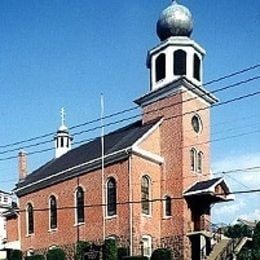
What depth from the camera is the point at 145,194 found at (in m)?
41.5

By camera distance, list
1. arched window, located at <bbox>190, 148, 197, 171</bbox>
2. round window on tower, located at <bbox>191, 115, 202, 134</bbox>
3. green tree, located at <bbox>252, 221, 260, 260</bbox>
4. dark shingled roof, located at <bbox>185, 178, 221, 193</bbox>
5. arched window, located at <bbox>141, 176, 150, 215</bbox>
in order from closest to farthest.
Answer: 1. green tree, located at <bbox>252, 221, 260, 260</bbox>
2. dark shingled roof, located at <bbox>185, 178, 221, 193</bbox>
3. arched window, located at <bbox>141, 176, 150, 215</bbox>
4. arched window, located at <bbox>190, 148, 197, 171</bbox>
5. round window on tower, located at <bbox>191, 115, 202, 134</bbox>

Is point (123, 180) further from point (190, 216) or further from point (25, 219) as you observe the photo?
point (25, 219)

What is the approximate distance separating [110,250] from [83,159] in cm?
956

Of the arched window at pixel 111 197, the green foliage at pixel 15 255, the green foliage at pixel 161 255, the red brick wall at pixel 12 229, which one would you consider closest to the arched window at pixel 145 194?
the arched window at pixel 111 197

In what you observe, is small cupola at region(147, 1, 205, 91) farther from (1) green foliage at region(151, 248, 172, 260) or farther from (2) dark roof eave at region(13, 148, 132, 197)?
(1) green foliage at region(151, 248, 172, 260)

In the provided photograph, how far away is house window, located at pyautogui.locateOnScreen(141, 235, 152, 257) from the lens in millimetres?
40159

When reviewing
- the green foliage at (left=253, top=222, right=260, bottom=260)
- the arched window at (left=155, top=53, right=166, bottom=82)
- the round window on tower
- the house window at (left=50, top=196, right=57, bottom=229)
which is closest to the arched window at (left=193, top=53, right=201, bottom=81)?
the arched window at (left=155, top=53, right=166, bottom=82)

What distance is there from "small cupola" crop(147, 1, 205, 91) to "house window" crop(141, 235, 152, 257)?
408 inches

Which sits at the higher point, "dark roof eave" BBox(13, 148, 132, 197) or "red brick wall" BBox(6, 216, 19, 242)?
"dark roof eave" BBox(13, 148, 132, 197)

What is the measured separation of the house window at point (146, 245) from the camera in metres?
40.2

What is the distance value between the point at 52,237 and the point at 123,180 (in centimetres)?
983

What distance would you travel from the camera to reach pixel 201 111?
1738 inches

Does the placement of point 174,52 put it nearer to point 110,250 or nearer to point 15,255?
point 110,250

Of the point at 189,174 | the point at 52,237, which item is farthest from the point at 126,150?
the point at 52,237
